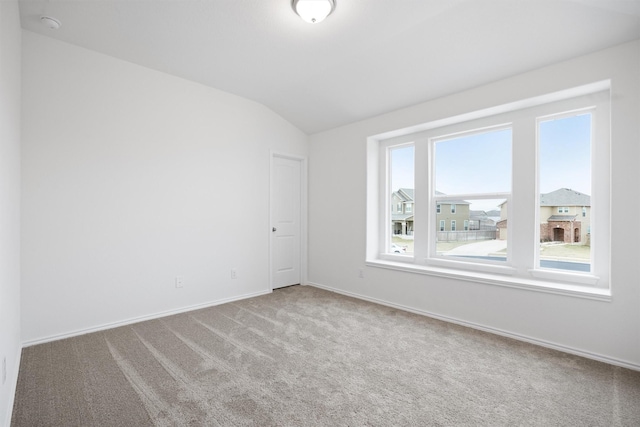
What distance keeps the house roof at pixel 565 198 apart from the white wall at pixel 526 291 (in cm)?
40

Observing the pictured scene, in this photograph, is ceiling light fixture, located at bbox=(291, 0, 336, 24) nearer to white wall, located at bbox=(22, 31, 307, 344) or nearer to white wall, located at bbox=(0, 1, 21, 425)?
white wall, located at bbox=(0, 1, 21, 425)

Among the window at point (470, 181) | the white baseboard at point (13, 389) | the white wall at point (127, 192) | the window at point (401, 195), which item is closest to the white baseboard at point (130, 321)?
the white wall at point (127, 192)

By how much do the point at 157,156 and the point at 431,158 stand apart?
322cm

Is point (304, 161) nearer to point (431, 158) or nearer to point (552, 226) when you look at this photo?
point (431, 158)

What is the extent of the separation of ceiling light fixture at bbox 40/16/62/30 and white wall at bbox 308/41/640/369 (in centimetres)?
316

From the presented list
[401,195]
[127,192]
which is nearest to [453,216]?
[401,195]

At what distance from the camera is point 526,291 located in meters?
2.78

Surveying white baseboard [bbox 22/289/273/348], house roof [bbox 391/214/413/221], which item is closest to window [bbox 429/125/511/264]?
house roof [bbox 391/214/413/221]

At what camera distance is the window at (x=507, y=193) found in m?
2.67

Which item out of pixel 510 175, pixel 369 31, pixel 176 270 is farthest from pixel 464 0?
pixel 176 270

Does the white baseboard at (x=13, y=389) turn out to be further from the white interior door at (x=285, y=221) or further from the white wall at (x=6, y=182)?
the white interior door at (x=285, y=221)

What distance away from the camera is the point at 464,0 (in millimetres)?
2254

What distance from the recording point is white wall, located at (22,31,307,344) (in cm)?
270

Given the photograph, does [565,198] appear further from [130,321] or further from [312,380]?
[130,321]
